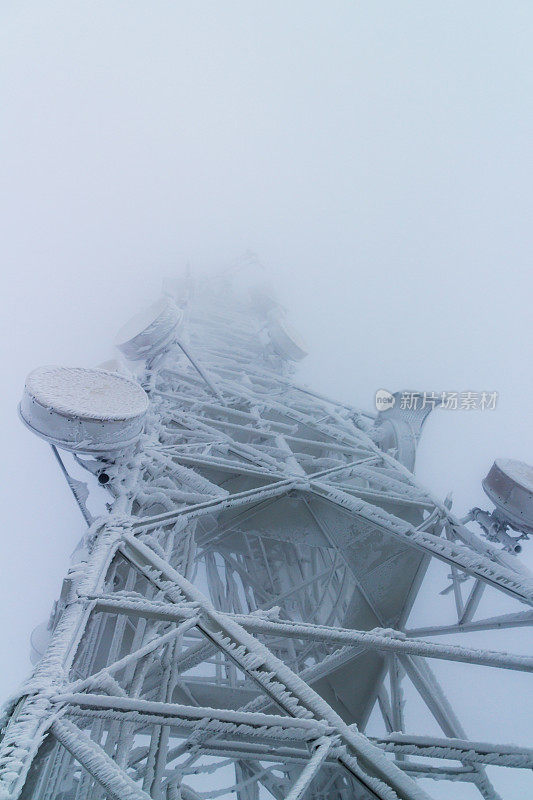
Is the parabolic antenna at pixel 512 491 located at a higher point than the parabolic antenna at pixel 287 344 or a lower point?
higher

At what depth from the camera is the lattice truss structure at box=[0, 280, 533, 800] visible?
275cm

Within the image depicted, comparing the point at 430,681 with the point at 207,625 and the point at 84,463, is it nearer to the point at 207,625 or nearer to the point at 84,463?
the point at 207,625

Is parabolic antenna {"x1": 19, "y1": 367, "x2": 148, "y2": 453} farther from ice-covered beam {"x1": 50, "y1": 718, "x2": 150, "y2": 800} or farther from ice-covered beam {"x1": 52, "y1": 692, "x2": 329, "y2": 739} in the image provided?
ice-covered beam {"x1": 50, "y1": 718, "x2": 150, "y2": 800}

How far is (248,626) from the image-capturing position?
3.74m

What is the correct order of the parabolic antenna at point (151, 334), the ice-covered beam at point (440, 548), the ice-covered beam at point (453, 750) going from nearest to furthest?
the ice-covered beam at point (453, 750), the ice-covered beam at point (440, 548), the parabolic antenna at point (151, 334)

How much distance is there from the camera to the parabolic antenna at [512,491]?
→ 586 cm

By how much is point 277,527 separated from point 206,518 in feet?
3.66

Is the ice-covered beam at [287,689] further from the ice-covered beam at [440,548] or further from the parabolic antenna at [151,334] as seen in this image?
the parabolic antenna at [151,334]

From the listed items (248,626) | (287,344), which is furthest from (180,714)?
(287,344)

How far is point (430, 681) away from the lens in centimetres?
575

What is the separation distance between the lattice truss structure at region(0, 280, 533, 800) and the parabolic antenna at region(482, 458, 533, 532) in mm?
480

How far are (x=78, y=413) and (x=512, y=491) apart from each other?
492cm

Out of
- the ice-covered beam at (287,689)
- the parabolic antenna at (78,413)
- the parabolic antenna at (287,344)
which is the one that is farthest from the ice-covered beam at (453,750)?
the parabolic antenna at (287,344)

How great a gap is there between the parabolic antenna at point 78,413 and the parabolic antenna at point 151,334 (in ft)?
12.0
